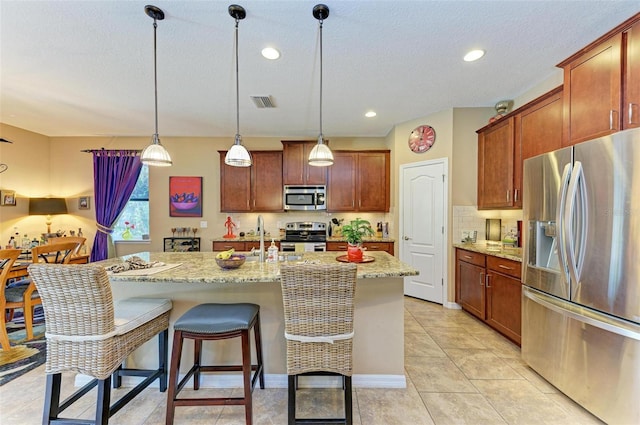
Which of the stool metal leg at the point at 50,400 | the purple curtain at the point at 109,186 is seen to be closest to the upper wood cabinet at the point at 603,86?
the stool metal leg at the point at 50,400

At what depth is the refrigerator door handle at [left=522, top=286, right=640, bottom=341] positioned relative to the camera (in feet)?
4.90

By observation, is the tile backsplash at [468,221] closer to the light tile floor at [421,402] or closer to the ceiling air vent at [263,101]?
the light tile floor at [421,402]

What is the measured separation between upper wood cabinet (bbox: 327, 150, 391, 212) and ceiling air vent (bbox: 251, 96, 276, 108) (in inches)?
62.4

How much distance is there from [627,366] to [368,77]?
295 centimetres

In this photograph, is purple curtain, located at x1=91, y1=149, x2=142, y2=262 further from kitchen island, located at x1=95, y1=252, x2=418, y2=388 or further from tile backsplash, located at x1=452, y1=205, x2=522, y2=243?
tile backsplash, located at x1=452, y1=205, x2=522, y2=243

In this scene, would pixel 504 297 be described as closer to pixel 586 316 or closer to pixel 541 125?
pixel 586 316

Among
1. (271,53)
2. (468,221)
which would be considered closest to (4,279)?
(271,53)

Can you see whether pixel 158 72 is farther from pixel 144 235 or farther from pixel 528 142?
pixel 528 142

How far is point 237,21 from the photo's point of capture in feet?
6.19

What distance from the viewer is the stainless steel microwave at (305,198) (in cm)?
459

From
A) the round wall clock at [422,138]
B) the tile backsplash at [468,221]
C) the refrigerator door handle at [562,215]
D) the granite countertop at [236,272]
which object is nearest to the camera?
the granite countertop at [236,272]

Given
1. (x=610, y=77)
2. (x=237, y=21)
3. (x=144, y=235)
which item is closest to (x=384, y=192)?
(x=610, y=77)

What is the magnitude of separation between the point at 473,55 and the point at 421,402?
296 cm

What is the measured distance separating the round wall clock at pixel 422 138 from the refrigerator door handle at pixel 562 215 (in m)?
2.14
